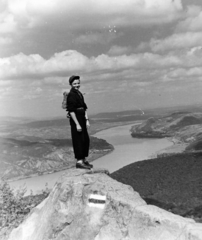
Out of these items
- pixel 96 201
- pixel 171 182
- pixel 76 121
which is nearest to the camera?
pixel 96 201

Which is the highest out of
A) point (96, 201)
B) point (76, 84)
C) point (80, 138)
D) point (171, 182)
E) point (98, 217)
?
point (76, 84)

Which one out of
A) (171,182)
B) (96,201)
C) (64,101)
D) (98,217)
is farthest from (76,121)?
(171,182)

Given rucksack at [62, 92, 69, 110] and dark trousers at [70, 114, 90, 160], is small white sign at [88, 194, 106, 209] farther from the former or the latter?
rucksack at [62, 92, 69, 110]

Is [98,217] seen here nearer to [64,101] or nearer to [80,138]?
[80,138]

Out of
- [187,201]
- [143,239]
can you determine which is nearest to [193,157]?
[187,201]

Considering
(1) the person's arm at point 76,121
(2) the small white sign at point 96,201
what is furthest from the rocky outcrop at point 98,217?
(1) the person's arm at point 76,121

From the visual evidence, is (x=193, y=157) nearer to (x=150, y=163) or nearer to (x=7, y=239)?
(x=150, y=163)
